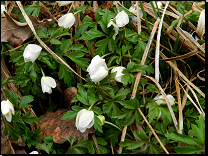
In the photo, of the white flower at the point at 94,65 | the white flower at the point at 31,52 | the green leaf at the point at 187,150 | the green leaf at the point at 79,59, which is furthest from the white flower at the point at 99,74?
the green leaf at the point at 187,150

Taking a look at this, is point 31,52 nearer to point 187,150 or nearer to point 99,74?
point 99,74

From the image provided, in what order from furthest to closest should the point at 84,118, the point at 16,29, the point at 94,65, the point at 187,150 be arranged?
the point at 16,29
the point at 94,65
the point at 84,118
the point at 187,150

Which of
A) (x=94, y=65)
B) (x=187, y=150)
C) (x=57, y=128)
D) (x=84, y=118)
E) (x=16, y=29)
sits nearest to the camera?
(x=187, y=150)

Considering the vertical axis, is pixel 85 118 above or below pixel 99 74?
below

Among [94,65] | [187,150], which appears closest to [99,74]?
[94,65]

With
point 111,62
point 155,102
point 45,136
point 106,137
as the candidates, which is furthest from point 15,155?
point 155,102

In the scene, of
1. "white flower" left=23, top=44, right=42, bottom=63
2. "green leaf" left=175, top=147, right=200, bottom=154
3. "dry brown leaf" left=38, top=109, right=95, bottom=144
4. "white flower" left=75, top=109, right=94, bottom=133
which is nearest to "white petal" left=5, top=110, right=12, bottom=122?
"dry brown leaf" left=38, top=109, right=95, bottom=144
